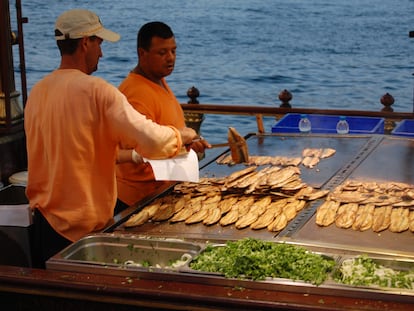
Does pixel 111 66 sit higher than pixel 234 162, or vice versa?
pixel 234 162

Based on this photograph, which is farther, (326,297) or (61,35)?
(61,35)

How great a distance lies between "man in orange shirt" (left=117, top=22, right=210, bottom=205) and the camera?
334cm

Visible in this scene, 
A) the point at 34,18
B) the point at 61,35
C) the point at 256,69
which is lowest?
the point at 256,69

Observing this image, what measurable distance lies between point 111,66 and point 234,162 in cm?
781

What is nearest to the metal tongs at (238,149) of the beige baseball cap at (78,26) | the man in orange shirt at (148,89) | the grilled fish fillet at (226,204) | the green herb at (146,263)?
the man in orange shirt at (148,89)

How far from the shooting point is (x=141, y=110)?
3.31 metres

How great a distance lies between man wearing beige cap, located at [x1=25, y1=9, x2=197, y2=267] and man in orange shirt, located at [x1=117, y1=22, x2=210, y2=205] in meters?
0.57

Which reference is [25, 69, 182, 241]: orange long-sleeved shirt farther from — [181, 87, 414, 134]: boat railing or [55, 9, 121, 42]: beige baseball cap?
[181, 87, 414, 134]: boat railing

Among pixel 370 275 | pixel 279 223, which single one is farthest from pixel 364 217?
pixel 370 275

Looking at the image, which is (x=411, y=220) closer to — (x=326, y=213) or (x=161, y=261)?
(x=326, y=213)

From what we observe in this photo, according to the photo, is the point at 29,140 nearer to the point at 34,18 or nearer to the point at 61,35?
Result: the point at 61,35

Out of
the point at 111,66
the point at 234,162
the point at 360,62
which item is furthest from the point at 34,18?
the point at 234,162

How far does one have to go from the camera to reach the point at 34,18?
12.1 m

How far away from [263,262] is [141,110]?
1.27m
